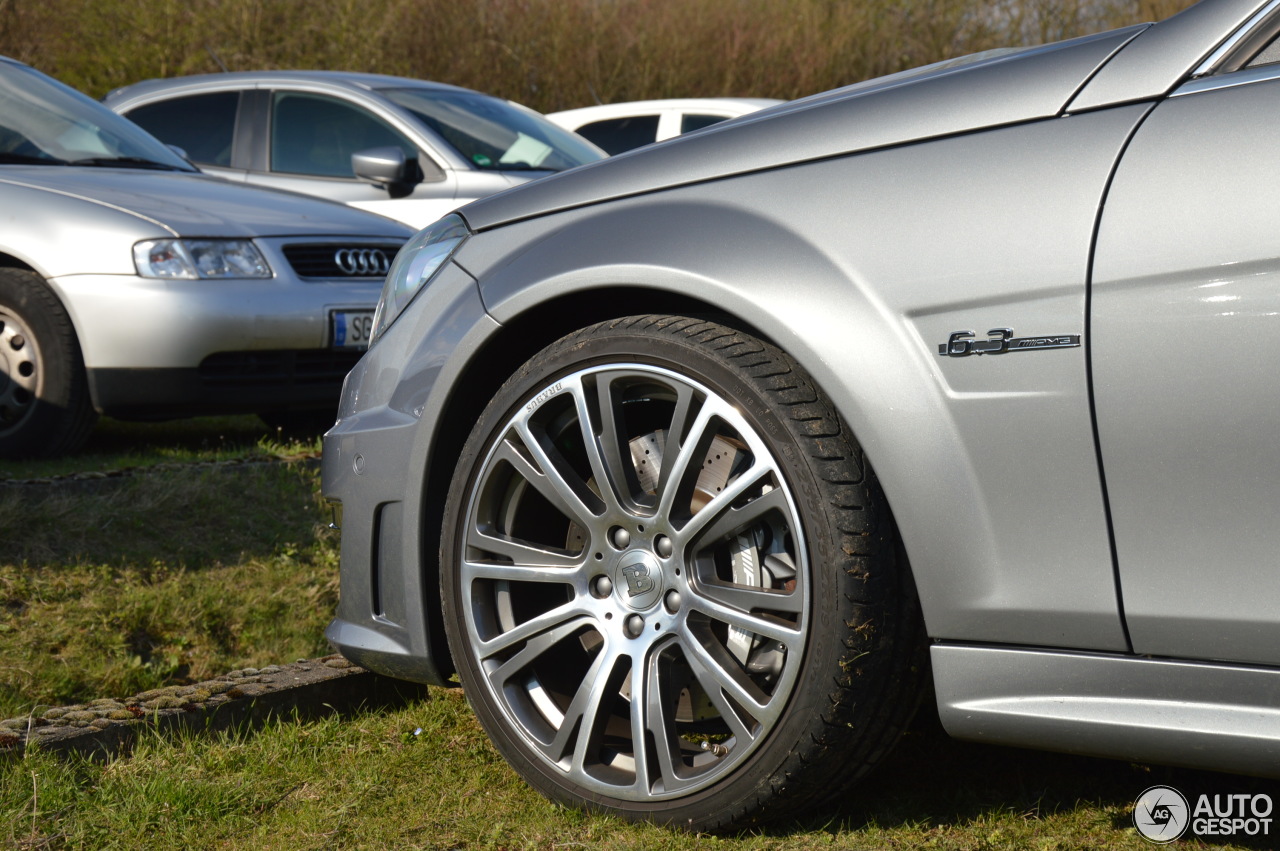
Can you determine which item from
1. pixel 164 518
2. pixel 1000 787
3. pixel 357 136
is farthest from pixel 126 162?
pixel 1000 787

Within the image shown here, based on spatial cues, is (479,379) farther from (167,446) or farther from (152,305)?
(167,446)

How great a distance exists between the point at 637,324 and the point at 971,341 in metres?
0.63

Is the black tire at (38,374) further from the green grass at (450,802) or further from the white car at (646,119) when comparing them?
the white car at (646,119)

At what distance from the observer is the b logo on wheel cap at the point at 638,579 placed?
2176mm

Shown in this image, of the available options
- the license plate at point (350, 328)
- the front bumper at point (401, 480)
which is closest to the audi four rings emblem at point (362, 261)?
the license plate at point (350, 328)

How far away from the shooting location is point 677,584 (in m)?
2.15

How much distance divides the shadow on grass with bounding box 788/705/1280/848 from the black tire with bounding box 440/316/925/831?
242 mm

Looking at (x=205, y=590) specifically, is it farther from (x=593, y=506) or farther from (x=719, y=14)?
(x=719, y=14)

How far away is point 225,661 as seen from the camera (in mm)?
3449

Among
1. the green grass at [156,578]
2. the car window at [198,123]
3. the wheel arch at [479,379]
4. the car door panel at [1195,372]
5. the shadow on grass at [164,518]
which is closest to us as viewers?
the car door panel at [1195,372]

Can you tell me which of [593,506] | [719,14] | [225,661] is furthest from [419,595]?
[719,14]

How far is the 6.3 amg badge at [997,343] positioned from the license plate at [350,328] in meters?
3.41

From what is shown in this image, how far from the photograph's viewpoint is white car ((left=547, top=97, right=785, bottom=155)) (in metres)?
8.77
